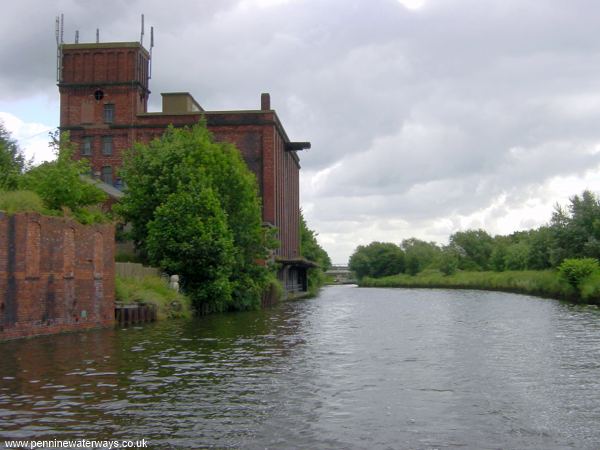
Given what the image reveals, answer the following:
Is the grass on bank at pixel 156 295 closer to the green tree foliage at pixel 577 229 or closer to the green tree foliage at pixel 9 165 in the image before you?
the green tree foliage at pixel 9 165

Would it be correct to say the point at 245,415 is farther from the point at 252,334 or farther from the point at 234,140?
the point at 234,140

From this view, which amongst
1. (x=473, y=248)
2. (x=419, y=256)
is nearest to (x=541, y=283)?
(x=473, y=248)

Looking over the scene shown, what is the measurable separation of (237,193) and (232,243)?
448 centimetres

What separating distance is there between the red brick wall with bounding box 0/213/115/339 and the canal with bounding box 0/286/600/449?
1.08 m

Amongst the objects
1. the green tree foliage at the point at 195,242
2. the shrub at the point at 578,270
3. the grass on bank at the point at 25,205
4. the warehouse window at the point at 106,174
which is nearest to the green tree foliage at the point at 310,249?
the warehouse window at the point at 106,174

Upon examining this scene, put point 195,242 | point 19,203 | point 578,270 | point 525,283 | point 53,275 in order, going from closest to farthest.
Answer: point 53,275 → point 19,203 → point 195,242 → point 578,270 → point 525,283

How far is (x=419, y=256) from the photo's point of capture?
483 ft

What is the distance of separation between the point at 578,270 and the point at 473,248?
2723 inches

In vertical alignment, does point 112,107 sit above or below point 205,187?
above

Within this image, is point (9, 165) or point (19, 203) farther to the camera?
point (9, 165)

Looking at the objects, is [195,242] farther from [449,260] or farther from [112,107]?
[449,260]

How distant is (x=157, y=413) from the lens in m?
11.3


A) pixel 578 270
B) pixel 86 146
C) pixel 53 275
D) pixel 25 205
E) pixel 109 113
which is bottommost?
pixel 53 275

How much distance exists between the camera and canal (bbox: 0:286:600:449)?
9.94m
